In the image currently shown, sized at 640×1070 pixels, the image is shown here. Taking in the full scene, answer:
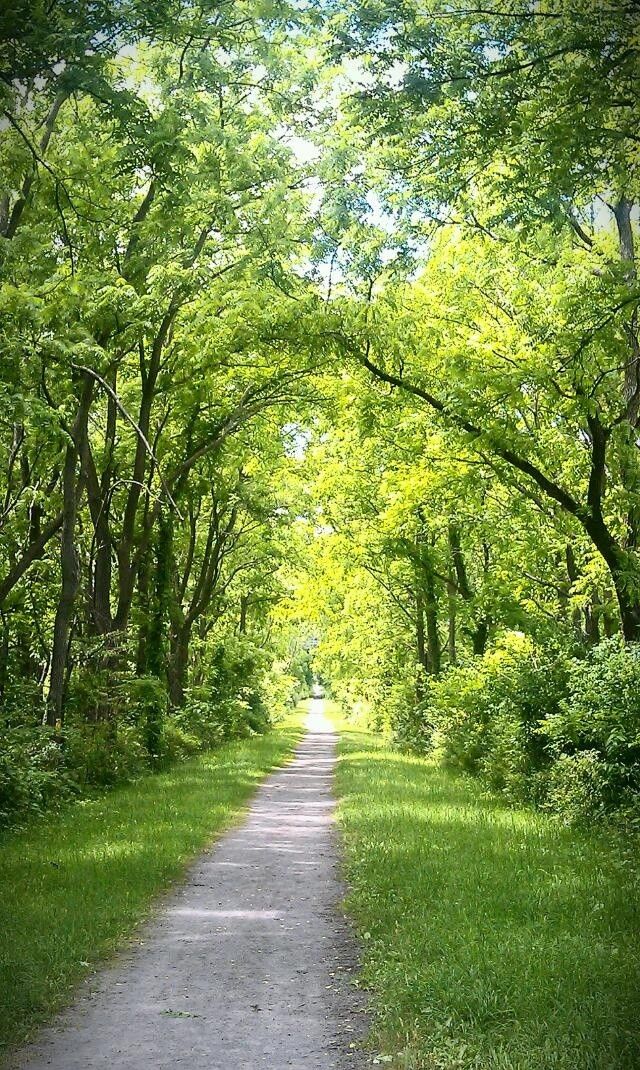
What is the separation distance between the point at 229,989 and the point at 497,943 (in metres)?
1.96

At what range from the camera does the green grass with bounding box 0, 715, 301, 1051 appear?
6160mm

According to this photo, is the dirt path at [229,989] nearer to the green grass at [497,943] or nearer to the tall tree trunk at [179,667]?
the green grass at [497,943]

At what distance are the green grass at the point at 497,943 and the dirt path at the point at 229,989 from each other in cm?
33

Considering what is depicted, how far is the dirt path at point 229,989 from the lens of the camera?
5.21m

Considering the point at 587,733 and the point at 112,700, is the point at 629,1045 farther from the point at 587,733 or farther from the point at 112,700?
the point at 112,700

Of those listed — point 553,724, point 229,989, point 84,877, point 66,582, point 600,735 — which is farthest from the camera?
point 66,582

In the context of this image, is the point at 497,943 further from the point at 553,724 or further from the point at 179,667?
the point at 179,667

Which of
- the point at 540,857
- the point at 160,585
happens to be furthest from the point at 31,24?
the point at 160,585

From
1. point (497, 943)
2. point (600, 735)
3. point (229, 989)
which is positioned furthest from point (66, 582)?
point (497, 943)

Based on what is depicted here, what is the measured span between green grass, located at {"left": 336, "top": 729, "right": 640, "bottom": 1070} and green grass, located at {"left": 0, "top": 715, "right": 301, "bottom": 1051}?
2.13 metres

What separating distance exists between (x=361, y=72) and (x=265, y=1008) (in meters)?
6.94

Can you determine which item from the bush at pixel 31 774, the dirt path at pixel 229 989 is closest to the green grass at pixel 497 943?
the dirt path at pixel 229 989

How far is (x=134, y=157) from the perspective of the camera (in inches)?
293

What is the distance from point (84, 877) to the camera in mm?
9117
